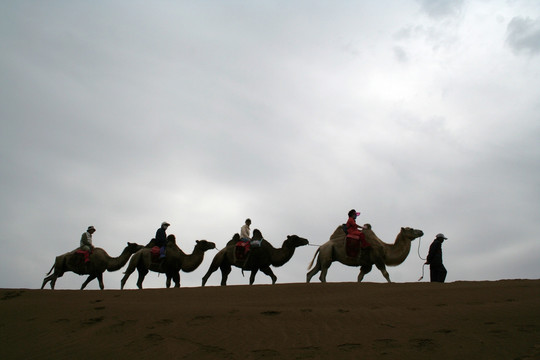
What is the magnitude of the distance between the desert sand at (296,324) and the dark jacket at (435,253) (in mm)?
1850

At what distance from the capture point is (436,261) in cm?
1608

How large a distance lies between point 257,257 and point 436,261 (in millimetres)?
5605

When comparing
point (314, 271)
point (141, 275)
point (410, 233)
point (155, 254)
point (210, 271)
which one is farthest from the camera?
point (141, 275)

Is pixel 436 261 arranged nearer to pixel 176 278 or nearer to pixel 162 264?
pixel 176 278

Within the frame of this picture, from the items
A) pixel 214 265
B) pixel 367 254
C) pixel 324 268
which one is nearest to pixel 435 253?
pixel 367 254

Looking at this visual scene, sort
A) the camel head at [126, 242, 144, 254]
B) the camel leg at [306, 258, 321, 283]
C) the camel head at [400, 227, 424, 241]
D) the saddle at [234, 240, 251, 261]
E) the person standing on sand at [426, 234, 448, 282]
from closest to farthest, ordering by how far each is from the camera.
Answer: the person standing on sand at [426, 234, 448, 282], the camel leg at [306, 258, 321, 283], the camel head at [400, 227, 424, 241], the saddle at [234, 240, 251, 261], the camel head at [126, 242, 144, 254]

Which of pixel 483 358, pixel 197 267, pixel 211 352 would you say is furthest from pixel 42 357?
pixel 197 267

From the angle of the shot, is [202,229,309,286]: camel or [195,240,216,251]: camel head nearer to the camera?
[202,229,309,286]: camel

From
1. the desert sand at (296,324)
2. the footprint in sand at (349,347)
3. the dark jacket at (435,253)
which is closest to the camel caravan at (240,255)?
the dark jacket at (435,253)

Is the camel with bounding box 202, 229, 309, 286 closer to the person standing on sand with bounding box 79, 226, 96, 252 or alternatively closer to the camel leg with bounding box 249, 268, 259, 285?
the camel leg with bounding box 249, 268, 259, 285

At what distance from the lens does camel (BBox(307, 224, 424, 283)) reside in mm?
15883

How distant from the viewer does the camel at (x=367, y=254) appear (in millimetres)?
15883

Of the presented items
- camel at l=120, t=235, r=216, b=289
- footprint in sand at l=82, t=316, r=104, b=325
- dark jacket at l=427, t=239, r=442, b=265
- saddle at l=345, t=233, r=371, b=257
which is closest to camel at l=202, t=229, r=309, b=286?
camel at l=120, t=235, r=216, b=289

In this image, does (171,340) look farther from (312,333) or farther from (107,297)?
(107,297)
